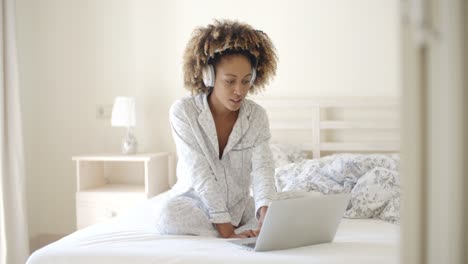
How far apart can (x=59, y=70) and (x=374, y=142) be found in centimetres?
203

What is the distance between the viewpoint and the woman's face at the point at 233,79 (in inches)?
71.6

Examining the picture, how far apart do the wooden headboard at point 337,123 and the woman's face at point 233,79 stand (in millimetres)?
1237

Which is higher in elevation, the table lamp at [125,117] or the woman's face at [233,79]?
the woman's face at [233,79]

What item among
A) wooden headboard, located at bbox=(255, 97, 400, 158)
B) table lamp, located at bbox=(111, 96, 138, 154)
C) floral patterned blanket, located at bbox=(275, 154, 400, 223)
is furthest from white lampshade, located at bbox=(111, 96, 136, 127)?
floral patterned blanket, located at bbox=(275, 154, 400, 223)

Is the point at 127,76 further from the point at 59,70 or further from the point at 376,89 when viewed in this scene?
the point at 376,89

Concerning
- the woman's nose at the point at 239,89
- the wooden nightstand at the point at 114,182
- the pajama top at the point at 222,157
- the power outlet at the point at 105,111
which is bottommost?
the wooden nightstand at the point at 114,182

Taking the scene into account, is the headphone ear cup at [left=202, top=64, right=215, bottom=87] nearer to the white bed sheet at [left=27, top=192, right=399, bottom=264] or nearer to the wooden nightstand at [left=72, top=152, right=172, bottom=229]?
the white bed sheet at [left=27, top=192, right=399, bottom=264]

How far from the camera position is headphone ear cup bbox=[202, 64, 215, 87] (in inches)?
73.8

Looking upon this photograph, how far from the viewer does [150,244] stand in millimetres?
1552

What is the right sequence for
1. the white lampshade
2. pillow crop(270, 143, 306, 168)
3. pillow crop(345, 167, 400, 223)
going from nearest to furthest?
1. pillow crop(345, 167, 400, 223)
2. pillow crop(270, 143, 306, 168)
3. the white lampshade

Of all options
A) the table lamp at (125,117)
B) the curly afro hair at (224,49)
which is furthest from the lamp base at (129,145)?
the curly afro hair at (224,49)

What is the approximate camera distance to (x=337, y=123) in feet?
9.79

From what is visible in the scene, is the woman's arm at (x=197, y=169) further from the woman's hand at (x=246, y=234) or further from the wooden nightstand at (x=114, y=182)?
the wooden nightstand at (x=114, y=182)

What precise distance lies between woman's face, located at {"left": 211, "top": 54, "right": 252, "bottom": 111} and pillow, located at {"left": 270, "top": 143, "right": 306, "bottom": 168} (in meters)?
0.95
